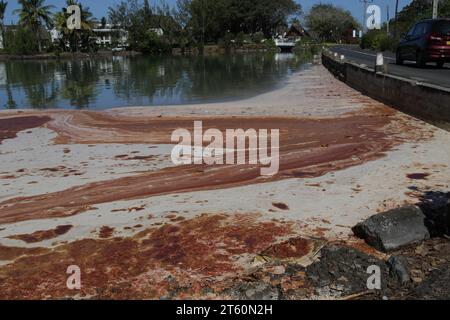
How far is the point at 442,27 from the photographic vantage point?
60.1ft

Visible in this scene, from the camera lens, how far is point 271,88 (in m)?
21.9

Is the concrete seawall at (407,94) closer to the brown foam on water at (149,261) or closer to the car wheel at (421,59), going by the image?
the car wheel at (421,59)

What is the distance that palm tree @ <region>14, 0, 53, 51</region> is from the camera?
2948 inches

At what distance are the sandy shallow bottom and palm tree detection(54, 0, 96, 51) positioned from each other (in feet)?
231

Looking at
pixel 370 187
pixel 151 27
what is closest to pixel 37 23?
pixel 151 27

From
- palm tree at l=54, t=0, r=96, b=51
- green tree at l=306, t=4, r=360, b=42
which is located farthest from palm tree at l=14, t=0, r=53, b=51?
green tree at l=306, t=4, r=360, b=42

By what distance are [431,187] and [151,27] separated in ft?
285

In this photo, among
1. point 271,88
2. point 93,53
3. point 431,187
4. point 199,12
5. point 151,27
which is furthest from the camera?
point 199,12

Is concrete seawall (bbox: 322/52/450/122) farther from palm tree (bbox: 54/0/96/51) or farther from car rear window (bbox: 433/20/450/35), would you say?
palm tree (bbox: 54/0/96/51)

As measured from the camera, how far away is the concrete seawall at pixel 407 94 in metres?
10.1

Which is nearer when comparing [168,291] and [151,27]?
[168,291]

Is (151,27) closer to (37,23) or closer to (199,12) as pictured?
(199,12)

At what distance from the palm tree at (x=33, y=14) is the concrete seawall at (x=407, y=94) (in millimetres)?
70218

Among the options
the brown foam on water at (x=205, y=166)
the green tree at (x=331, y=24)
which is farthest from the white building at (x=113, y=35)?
the brown foam on water at (x=205, y=166)
